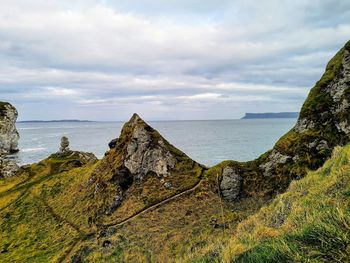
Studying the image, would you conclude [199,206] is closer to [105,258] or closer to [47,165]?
[105,258]

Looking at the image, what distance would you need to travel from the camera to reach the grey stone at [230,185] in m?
28.6

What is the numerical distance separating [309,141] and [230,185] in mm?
8093

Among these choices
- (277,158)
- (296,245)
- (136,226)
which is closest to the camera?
(296,245)

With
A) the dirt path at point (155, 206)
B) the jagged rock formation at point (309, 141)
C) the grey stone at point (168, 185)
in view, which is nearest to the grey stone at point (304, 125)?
the jagged rock formation at point (309, 141)

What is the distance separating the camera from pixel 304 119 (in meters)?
30.5

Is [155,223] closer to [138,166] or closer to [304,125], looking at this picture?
[138,166]

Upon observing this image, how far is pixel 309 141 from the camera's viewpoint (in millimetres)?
28703

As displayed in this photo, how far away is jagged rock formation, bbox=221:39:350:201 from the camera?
91.6ft

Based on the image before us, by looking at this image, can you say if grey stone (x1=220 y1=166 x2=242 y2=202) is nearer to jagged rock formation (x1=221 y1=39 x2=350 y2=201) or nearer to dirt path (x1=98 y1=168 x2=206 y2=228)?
jagged rock formation (x1=221 y1=39 x2=350 y2=201)

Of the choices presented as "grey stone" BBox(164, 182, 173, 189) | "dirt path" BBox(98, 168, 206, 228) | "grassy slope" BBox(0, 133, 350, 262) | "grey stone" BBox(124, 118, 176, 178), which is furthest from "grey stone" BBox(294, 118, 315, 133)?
"grey stone" BBox(164, 182, 173, 189)

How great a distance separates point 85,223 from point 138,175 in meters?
6.63

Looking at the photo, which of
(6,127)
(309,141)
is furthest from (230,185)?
(6,127)

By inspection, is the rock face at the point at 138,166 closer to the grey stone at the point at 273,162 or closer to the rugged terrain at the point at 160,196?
the rugged terrain at the point at 160,196

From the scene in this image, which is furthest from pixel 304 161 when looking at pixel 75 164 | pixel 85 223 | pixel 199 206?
pixel 75 164
